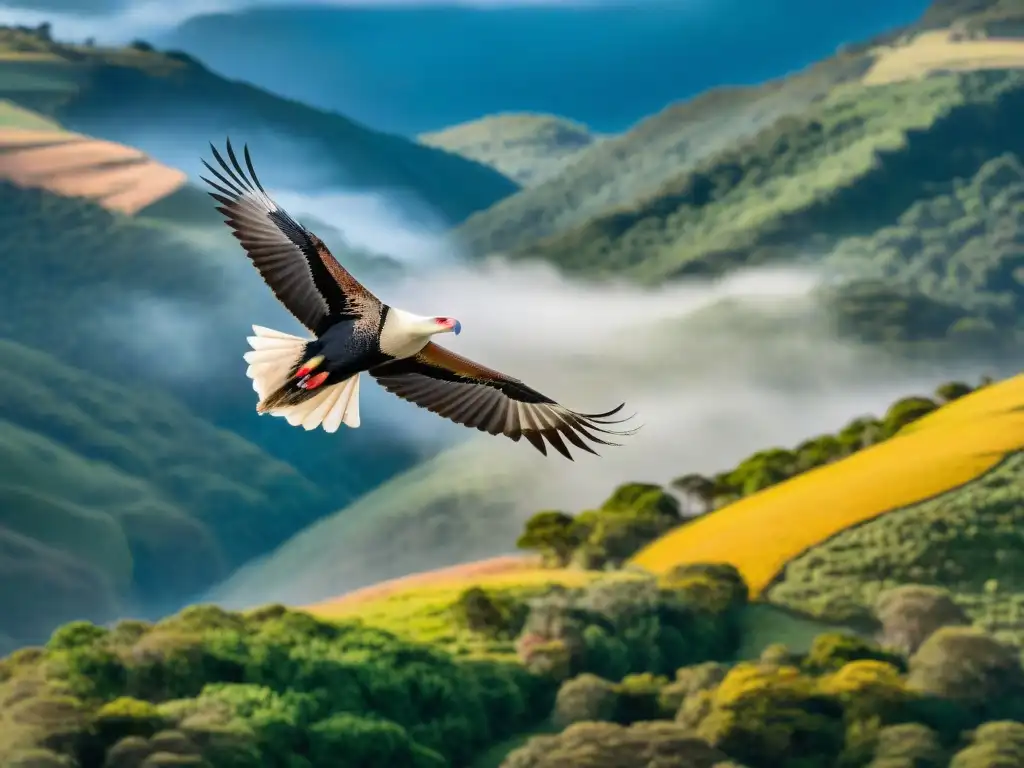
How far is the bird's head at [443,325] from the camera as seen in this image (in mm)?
15523

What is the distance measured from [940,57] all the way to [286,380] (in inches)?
5479

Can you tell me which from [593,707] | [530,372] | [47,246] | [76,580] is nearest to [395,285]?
[530,372]

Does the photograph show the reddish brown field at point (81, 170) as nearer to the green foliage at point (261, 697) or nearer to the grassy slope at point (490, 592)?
the grassy slope at point (490, 592)

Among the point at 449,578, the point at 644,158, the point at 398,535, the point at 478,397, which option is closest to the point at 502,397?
the point at 478,397

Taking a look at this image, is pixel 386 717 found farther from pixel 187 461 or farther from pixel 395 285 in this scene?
pixel 395 285

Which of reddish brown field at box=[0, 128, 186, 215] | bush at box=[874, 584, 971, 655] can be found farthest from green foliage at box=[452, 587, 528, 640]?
reddish brown field at box=[0, 128, 186, 215]

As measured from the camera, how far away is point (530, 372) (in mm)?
129750

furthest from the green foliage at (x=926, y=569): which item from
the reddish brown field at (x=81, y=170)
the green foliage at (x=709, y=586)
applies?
the reddish brown field at (x=81, y=170)

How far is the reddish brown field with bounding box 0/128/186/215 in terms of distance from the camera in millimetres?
129000

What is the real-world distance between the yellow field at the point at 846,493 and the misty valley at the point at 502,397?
221 millimetres

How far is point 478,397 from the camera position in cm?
1880

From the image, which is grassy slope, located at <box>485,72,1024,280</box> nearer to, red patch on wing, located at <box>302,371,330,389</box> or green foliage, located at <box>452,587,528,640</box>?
green foliage, located at <box>452,587,528,640</box>

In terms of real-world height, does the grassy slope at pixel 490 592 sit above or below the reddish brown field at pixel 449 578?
below

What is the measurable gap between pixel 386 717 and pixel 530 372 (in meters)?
76.3
